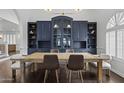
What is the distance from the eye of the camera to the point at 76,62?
409cm

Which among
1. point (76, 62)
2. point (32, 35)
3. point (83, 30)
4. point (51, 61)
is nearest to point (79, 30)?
point (83, 30)

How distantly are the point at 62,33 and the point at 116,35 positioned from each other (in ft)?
8.30

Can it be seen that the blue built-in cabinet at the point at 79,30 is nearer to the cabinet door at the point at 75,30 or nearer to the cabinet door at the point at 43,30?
the cabinet door at the point at 75,30

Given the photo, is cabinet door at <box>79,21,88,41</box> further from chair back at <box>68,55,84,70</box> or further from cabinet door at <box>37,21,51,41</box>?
chair back at <box>68,55,84,70</box>

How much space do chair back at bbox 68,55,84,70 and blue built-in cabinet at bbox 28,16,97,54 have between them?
11.1 feet

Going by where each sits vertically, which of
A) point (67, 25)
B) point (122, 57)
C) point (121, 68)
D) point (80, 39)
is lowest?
point (121, 68)

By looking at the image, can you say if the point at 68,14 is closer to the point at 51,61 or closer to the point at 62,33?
the point at 62,33

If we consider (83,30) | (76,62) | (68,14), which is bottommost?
(76,62)

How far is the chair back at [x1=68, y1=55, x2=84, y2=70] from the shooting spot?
13.2 ft

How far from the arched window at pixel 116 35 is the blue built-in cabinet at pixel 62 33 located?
1020 mm
